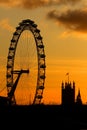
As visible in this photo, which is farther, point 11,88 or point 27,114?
point 11,88

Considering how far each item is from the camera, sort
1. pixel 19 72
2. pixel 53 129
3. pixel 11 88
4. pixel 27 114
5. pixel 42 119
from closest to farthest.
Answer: pixel 53 129
pixel 42 119
pixel 27 114
pixel 19 72
pixel 11 88

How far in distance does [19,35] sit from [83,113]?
13532 millimetres

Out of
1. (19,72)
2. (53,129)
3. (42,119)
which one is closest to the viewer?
(53,129)

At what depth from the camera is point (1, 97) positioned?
330ft

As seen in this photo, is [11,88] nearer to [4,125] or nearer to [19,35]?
[19,35]

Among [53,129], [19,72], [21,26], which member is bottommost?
[53,129]

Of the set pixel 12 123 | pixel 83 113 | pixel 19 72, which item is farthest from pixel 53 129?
pixel 83 113

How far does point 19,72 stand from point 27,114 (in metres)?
10.1

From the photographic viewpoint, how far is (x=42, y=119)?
77125mm

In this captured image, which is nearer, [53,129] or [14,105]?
[53,129]

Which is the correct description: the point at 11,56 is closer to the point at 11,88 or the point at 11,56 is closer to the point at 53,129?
the point at 11,88

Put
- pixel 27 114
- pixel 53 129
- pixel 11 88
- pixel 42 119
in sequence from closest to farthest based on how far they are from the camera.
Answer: pixel 53 129
pixel 42 119
pixel 27 114
pixel 11 88

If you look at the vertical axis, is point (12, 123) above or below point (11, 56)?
below

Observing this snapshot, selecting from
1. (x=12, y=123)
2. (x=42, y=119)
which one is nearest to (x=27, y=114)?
(x=42, y=119)
